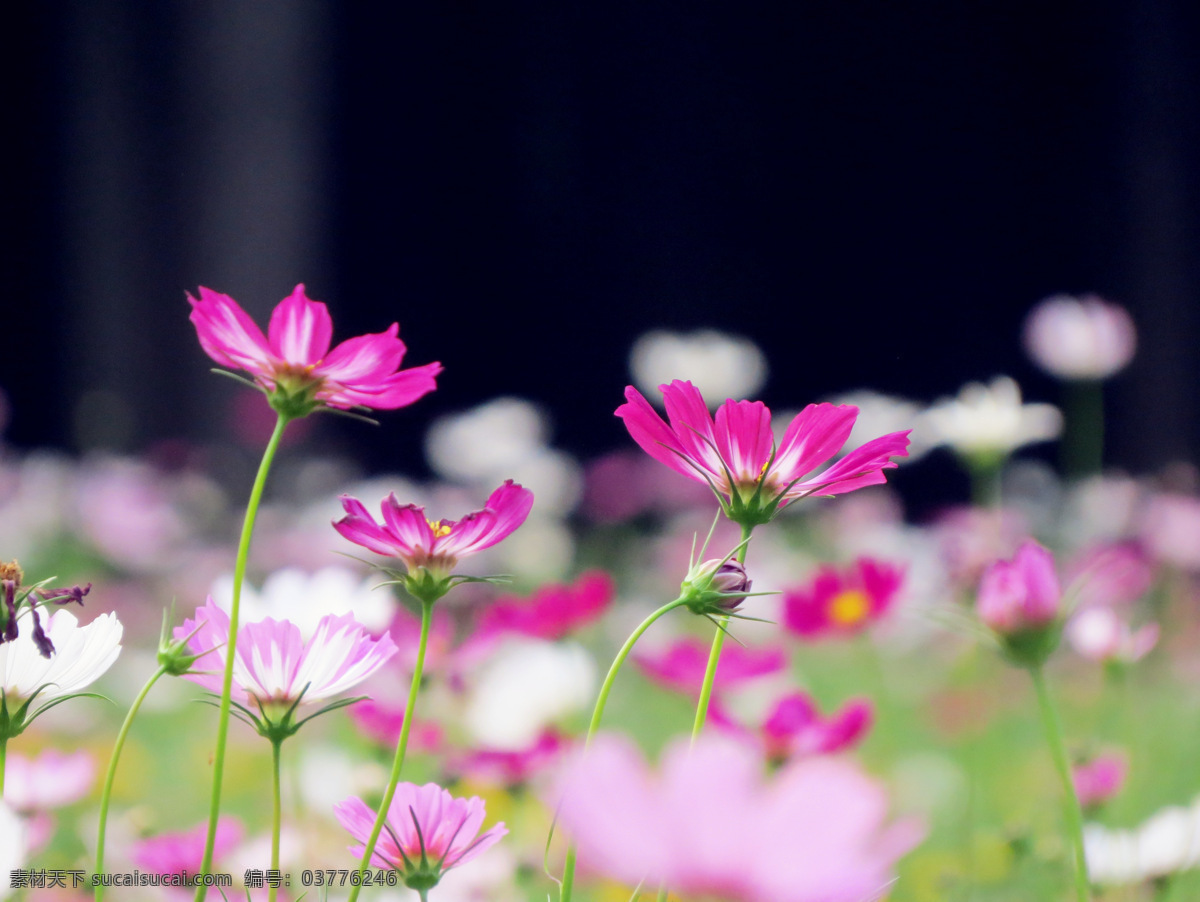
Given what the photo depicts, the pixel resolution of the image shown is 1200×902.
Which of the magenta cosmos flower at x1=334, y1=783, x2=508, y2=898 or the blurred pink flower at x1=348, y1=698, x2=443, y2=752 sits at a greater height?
the magenta cosmos flower at x1=334, y1=783, x2=508, y2=898

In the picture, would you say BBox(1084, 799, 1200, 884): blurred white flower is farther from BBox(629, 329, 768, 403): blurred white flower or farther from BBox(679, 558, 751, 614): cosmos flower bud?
BBox(629, 329, 768, 403): blurred white flower

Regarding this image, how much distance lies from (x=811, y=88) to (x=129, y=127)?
4.71ft

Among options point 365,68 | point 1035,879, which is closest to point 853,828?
point 1035,879

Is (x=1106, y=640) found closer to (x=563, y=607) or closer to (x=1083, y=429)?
(x=563, y=607)

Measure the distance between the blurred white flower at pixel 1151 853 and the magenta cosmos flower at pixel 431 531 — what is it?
0.35 metres

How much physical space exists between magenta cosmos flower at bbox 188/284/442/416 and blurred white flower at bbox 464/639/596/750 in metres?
0.35

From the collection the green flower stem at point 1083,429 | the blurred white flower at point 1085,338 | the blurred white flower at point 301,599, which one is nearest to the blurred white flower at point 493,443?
the blurred white flower at point 1085,338

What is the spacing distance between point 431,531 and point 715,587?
85mm

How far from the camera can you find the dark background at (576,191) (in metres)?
2.23

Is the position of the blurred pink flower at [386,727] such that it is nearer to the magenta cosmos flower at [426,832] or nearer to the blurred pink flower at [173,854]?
the blurred pink flower at [173,854]

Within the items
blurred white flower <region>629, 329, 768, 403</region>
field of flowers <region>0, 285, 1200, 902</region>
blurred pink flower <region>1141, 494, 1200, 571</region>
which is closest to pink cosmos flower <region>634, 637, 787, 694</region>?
field of flowers <region>0, 285, 1200, 902</region>

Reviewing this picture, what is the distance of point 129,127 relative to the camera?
7.47ft

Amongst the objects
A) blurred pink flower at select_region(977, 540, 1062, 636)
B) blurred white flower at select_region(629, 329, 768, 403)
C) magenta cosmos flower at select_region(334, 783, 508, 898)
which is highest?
blurred white flower at select_region(629, 329, 768, 403)

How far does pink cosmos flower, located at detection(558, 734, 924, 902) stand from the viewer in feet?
0.58
